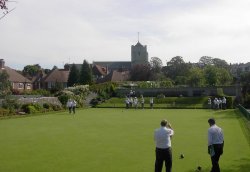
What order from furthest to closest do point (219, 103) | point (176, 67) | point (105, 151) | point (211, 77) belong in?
point (176, 67) < point (211, 77) < point (219, 103) < point (105, 151)

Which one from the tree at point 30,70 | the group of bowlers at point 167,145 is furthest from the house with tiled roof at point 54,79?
the group of bowlers at point 167,145

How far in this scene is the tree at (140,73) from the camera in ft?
342

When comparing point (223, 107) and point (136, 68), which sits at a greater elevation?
point (136, 68)

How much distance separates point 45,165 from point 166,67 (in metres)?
103

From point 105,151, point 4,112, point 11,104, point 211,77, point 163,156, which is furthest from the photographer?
point 211,77

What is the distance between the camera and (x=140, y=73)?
105m

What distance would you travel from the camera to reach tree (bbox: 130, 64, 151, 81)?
104 metres

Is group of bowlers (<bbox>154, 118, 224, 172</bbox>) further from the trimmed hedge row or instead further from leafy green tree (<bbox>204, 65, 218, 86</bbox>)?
leafy green tree (<bbox>204, 65, 218, 86</bbox>)

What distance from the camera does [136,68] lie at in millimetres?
104938

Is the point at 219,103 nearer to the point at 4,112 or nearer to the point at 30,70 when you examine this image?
the point at 4,112

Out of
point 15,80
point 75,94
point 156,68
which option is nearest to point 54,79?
point 15,80

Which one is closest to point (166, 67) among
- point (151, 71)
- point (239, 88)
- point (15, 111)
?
point (151, 71)

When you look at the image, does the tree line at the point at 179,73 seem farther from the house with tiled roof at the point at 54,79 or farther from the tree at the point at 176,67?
the house with tiled roof at the point at 54,79

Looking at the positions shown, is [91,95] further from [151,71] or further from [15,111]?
[151,71]
